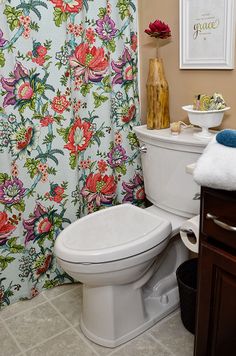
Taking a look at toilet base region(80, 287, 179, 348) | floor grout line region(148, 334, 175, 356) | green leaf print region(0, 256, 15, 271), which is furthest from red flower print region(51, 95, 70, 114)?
floor grout line region(148, 334, 175, 356)

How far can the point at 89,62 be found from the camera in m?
1.60

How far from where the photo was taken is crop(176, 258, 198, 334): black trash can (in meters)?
1.44

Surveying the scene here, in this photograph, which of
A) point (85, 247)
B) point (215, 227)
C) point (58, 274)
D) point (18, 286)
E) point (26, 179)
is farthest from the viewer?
point (58, 274)

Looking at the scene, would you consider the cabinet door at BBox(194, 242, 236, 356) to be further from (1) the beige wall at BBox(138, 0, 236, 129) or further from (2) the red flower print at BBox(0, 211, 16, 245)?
(2) the red flower print at BBox(0, 211, 16, 245)

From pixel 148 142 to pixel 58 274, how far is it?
0.82 metres

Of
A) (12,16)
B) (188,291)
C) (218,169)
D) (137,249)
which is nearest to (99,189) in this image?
(137,249)

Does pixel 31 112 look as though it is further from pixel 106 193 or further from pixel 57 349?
pixel 57 349

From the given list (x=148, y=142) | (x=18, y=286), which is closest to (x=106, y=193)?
(x=148, y=142)

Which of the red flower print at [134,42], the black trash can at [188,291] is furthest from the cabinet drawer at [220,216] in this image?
the red flower print at [134,42]

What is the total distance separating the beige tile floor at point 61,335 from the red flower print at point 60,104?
3.02 feet

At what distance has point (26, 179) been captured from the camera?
5.19 ft

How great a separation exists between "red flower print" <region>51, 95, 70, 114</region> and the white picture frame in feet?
1.79

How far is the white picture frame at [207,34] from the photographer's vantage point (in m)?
1.35

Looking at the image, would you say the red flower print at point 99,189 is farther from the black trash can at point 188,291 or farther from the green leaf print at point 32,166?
the black trash can at point 188,291
